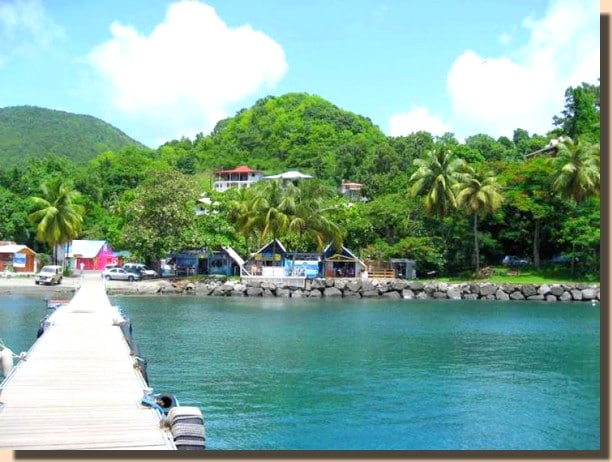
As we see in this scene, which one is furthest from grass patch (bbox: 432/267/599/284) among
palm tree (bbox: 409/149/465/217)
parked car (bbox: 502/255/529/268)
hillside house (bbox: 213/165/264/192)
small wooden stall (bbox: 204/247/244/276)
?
hillside house (bbox: 213/165/264/192)

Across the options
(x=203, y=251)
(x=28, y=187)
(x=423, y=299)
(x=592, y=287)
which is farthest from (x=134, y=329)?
(x=28, y=187)

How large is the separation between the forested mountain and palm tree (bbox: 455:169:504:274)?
62.8 meters

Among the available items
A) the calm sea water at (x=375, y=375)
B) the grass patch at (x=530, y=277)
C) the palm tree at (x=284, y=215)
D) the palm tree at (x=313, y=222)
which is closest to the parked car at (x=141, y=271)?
the palm tree at (x=284, y=215)

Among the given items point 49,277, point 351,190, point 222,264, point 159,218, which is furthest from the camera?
point 351,190

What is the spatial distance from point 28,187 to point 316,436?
61959 mm

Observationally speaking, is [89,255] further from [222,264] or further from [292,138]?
[292,138]

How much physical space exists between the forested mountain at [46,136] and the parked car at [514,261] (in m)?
64.5

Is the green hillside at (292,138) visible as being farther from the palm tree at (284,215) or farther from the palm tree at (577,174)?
the palm tree at (577,174)

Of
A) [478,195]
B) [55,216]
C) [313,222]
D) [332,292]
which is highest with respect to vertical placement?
[478,195]

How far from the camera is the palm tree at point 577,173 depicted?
47094 millimetres

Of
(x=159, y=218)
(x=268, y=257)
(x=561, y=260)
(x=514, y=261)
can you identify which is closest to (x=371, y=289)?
(x=268, y=257)

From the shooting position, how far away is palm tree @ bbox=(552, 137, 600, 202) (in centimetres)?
4709

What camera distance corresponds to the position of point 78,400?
10.6 meters

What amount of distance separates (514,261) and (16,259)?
131 feet
